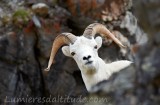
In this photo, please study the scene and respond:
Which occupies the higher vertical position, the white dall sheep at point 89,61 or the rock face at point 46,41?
the white dall sheep at point 89,61

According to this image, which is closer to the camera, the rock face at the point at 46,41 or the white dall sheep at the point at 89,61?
the white dall sheep at the point at 89,61

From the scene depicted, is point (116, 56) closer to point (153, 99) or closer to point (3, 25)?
point (3, 25)

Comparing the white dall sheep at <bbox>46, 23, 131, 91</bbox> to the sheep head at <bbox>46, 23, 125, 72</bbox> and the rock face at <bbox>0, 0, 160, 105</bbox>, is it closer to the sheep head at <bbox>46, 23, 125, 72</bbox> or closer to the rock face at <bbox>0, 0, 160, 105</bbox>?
the sheep head at <bbox>46, 23, 125, 72</bbox>

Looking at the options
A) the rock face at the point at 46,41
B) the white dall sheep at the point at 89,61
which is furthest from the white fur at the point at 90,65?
the rock face at the point at 46,41

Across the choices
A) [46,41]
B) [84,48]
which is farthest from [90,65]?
[46,41]

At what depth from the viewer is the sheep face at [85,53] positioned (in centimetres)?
726

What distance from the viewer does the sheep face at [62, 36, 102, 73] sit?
23.8ft

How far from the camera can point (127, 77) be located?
2734mm

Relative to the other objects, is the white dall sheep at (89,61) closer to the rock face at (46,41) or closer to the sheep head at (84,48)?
the sheep head at (84,48)

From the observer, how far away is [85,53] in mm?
7395

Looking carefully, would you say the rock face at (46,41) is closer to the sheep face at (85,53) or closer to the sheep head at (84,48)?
the sheep head at (84,48)

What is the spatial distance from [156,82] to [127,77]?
29 centimetres

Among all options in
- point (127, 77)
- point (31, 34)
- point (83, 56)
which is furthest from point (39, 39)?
point (127, 77)

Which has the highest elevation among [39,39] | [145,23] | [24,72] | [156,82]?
[145,23]
